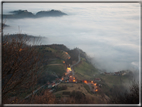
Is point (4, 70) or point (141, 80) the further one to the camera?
point (141, 80)

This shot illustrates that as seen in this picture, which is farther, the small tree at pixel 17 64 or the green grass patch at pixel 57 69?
the green grass patch at pixel 57 69

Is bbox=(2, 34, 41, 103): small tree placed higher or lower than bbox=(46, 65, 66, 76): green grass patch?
higher

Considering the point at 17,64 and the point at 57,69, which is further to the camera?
the point at 57,69

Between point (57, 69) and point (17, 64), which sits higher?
point (17, 64)

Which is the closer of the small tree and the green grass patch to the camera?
the small tree

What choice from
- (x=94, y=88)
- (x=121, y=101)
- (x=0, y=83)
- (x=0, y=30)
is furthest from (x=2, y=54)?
(x=94, y=88)

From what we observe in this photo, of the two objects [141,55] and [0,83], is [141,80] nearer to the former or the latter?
[141,55]

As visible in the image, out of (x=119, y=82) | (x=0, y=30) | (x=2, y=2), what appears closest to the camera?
(x=0, y=30)

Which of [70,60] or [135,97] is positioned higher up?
[135,97]

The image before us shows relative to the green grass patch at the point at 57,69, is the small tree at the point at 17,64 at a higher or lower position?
higher

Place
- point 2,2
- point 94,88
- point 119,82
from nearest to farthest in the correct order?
point 2,2, point 94,88, point 119,82

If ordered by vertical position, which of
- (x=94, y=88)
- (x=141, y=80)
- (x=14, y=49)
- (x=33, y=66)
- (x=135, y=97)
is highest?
(x=14, y=49)
